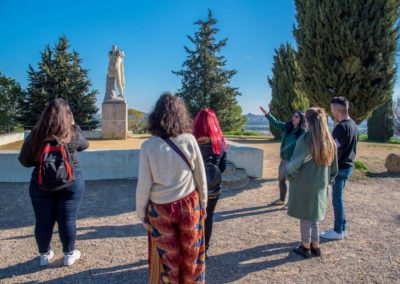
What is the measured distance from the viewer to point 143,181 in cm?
216

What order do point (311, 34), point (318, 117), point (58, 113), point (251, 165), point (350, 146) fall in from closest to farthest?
point (58, 113)
point (318, 117)
point (350, 146)
point (251, 165)
point (311, 34)

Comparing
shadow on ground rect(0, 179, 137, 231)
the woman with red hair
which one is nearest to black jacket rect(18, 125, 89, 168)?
the woman with red hair

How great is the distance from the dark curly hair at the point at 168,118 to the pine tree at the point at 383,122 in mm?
24716

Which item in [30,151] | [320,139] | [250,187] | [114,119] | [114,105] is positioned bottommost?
[250,187]

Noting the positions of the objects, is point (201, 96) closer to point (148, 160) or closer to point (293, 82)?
point (293, 82)

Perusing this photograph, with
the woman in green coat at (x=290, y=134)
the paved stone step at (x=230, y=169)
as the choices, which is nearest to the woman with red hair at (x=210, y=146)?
the woman in green coat at (x=290, y=134)

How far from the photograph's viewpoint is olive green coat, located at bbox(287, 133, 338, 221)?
3113 millimetres

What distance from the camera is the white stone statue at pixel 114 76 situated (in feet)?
41.9

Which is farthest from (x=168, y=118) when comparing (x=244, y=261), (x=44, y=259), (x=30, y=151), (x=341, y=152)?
(x=341, y=152)

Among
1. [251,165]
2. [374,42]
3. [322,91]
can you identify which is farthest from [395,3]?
[251,165]

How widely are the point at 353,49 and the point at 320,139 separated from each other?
6.55m

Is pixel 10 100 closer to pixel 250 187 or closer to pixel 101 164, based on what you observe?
pixel 101 164

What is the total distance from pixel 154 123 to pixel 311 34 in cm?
810

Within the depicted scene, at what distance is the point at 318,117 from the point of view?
3.07 m
